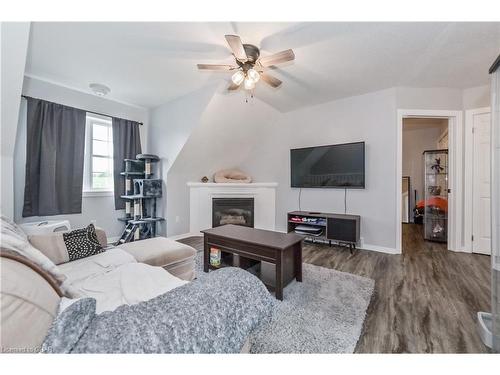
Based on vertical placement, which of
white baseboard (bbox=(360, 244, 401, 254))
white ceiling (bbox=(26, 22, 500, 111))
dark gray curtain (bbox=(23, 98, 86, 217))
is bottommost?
white baseboard (bbox=(360, 244, 401, 254))

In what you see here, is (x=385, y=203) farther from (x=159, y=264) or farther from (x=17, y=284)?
(x=17, y=284)

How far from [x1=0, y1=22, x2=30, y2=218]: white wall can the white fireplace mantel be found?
2381 millimetres

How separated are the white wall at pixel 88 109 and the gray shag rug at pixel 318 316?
3.23 metres

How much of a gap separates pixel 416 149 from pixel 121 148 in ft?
22.0

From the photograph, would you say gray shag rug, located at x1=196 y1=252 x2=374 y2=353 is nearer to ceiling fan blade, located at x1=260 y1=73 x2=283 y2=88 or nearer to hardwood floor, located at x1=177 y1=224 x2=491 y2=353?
hardwood floor, located at x1=177 y1=224 x2=491 y2=353

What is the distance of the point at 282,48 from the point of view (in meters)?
2.19

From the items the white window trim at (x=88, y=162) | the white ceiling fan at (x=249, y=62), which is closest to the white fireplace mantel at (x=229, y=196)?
the white window trim at (x=88, y=162)

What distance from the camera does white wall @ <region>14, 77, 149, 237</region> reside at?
280cm

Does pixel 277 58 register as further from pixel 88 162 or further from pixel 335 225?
pixel 88 162

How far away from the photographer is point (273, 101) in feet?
12.4

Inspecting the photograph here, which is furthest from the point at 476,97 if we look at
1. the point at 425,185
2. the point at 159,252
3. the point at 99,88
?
the point at 99,88

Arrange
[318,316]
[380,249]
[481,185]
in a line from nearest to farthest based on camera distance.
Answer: [318,316]
[481,185]
[380,249]

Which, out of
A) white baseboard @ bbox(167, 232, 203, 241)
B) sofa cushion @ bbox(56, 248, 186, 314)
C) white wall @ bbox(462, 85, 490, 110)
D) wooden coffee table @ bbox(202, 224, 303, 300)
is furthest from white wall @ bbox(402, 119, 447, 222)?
sofa cushion @ bbox(56, 248, 186, 314)
